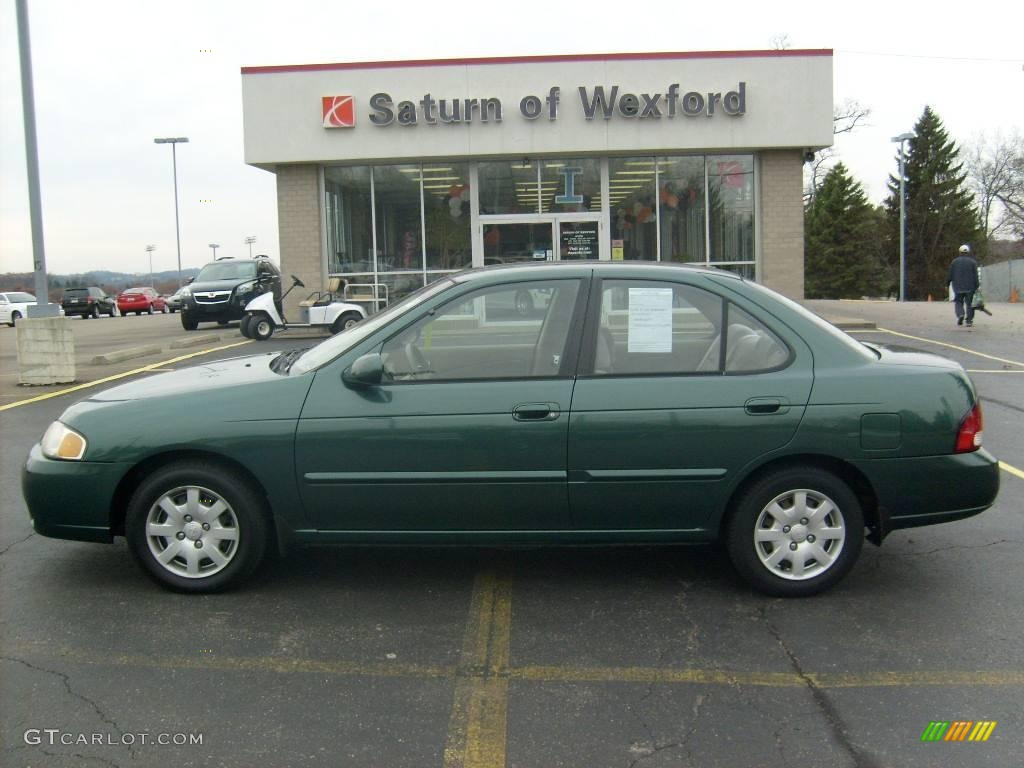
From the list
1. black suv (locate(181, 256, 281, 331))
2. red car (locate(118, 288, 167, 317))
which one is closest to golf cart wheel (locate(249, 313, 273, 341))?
black suv (locate(181, 256, 281, 331))

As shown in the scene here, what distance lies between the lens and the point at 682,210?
20.1 meters

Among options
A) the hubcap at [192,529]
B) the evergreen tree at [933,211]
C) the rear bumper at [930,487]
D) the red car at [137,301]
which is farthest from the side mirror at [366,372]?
the evergreen tree at [933,211]

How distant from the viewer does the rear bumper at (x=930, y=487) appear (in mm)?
4254

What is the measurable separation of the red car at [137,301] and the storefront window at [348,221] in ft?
125

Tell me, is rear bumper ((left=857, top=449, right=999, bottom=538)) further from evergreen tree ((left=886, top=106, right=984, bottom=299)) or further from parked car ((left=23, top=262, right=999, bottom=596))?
evergreen tree ((left=886, top=106, right=984, bottom=299))

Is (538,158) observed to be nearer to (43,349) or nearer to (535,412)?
(43,349)

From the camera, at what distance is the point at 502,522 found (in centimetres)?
426

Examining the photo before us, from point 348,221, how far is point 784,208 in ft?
31.4

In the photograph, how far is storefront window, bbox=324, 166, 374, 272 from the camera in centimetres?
2025

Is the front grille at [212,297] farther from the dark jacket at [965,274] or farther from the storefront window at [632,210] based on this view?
the dark jacket at [965,274]

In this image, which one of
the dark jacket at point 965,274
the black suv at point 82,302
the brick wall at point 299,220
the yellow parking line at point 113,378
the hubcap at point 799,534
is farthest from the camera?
the black suv at point 82,302

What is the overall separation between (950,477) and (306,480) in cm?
301

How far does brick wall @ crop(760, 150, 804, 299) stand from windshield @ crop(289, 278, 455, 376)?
16.3 meters

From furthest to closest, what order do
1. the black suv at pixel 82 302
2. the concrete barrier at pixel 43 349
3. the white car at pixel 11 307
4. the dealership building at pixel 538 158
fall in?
1. the black suv at pixel 82 302
2. the white car at pixel 11 307
3. the dealership building at pixel 538 158
4. the concrete barrier at pixel 43 349
